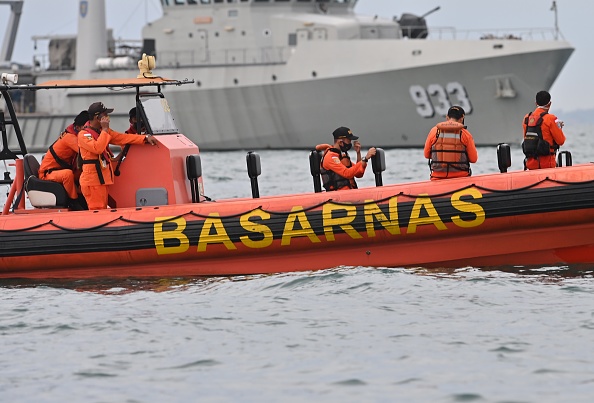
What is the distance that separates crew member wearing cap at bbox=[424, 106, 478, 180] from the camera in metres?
11.6

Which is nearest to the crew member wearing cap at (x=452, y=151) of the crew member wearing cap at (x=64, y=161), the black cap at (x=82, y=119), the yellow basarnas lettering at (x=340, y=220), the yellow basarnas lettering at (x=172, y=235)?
Answer: the yellow basarnas lettering at (x=340, y=220)

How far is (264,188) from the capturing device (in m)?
24.2

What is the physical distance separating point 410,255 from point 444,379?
11.6ft

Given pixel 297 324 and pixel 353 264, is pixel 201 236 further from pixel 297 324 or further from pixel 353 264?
pixel 297 324

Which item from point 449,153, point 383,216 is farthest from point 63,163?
point 449,153

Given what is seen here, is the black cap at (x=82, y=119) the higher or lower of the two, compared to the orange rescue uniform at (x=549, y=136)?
higher

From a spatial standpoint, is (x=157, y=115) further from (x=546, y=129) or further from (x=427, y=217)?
(x=546, y=129)

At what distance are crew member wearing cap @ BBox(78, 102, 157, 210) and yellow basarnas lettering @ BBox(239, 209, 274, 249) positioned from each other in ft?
4.32

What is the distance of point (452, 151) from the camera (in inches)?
458

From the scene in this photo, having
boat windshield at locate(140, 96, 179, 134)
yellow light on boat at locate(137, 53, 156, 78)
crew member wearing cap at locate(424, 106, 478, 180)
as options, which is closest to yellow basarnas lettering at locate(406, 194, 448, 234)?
crew member wearing cap at locate(424, 106, 478, 180)

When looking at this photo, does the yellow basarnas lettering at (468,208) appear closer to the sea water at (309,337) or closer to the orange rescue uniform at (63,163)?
the sea water at (309,337)

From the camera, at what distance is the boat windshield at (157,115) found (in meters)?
12.1

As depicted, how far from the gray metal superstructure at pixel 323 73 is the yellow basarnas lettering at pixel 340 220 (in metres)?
28.4

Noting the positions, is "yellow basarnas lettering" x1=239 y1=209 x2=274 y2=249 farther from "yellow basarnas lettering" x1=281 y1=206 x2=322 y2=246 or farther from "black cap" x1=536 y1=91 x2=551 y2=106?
"black cap" x1=536 y1=91 x2=551 y2=106
